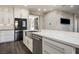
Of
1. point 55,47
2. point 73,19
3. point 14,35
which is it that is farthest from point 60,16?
point 55,47

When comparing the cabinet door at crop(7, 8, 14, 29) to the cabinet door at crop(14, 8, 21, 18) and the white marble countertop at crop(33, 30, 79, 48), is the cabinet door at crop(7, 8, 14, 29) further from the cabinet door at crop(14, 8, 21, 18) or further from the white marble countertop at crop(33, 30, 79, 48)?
the white marble countertop at crop(33, 30, 79, 48)

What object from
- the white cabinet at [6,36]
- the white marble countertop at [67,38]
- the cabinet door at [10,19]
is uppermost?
the cabinet door at [10,19]

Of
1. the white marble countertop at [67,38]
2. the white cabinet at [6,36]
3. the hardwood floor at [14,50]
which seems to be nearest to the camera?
the white marble countertop at [67,38]

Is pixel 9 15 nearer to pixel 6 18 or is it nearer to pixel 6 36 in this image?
pixel 6 18

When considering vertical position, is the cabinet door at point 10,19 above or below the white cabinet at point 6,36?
above

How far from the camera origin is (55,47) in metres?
1.49

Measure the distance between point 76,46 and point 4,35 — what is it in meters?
4.86

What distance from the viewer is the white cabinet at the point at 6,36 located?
5039mm

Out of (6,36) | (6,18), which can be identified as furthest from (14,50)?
(6,18)

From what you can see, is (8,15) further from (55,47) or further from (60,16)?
(55,47)

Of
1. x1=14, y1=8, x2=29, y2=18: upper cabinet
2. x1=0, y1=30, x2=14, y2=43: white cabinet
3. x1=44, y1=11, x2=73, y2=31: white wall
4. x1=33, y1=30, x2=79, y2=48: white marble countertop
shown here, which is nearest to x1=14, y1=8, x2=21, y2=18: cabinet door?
x1=14, y1=8, x2=29, y2=18: upper cabinet

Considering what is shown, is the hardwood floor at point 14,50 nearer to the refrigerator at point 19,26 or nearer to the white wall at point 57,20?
the refrigerator at point 19,26

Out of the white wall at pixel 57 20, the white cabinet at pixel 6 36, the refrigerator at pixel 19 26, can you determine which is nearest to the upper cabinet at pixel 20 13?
the refrigerator at pixel 19 26

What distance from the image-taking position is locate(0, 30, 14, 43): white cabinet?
504 cm
